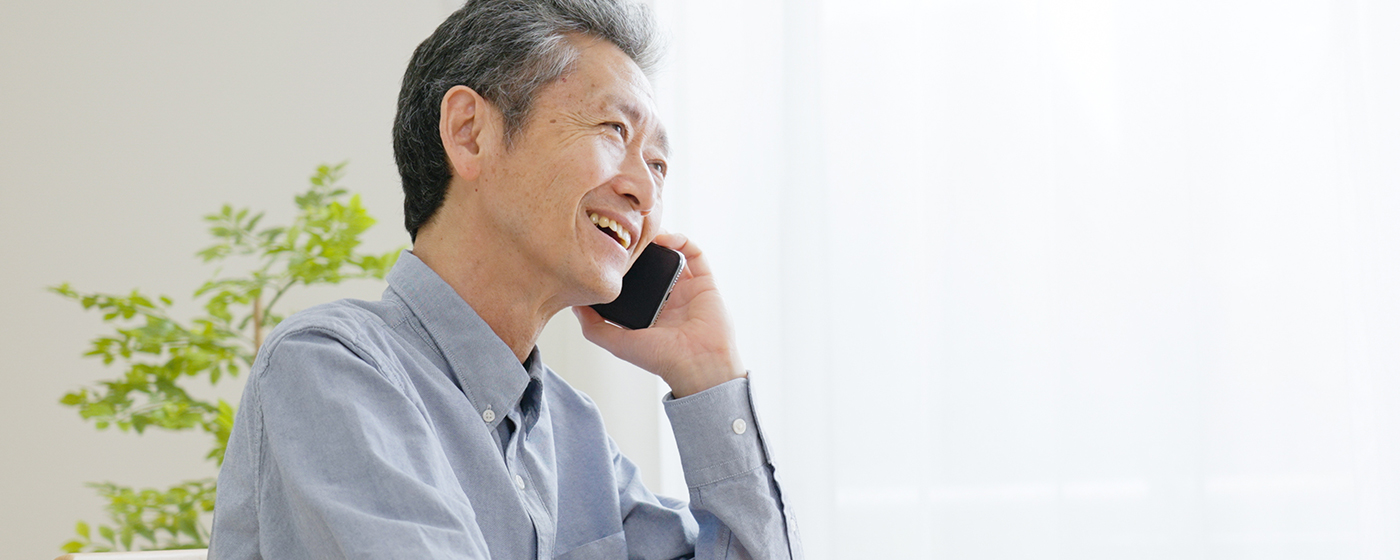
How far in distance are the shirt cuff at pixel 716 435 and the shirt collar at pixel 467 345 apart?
20 centimetres

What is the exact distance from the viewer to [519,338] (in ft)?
3.34

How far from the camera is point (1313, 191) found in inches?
54.6

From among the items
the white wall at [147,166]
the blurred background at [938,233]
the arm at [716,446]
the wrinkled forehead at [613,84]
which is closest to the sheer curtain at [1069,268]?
the blurred background at [938,233]

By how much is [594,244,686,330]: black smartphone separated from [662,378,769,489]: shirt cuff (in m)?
0.15

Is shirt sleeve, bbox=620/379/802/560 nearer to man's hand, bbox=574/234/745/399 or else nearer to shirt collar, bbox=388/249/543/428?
Result: man's hand, bbox=574/234/745/399

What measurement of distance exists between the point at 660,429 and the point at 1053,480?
0.88 meters

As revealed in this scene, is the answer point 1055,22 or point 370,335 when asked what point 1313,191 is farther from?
point 370,335

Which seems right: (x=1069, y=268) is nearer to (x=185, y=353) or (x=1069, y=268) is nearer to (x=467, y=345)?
(x=467, y=345)

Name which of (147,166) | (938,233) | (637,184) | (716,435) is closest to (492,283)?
(637,184)

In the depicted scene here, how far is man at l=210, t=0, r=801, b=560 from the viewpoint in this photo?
30.2 inches

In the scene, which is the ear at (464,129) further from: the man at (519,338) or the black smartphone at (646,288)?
the black smartphone at (646,288)

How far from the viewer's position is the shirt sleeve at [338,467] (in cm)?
68

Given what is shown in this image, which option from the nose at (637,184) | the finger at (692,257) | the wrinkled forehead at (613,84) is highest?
the wrinkled forehead at (613,84)

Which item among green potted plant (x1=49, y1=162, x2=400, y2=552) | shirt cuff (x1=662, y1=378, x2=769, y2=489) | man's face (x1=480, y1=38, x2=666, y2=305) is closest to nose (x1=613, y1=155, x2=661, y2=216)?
man's face (x1=480, y1=38, x2=666, y2=305)
